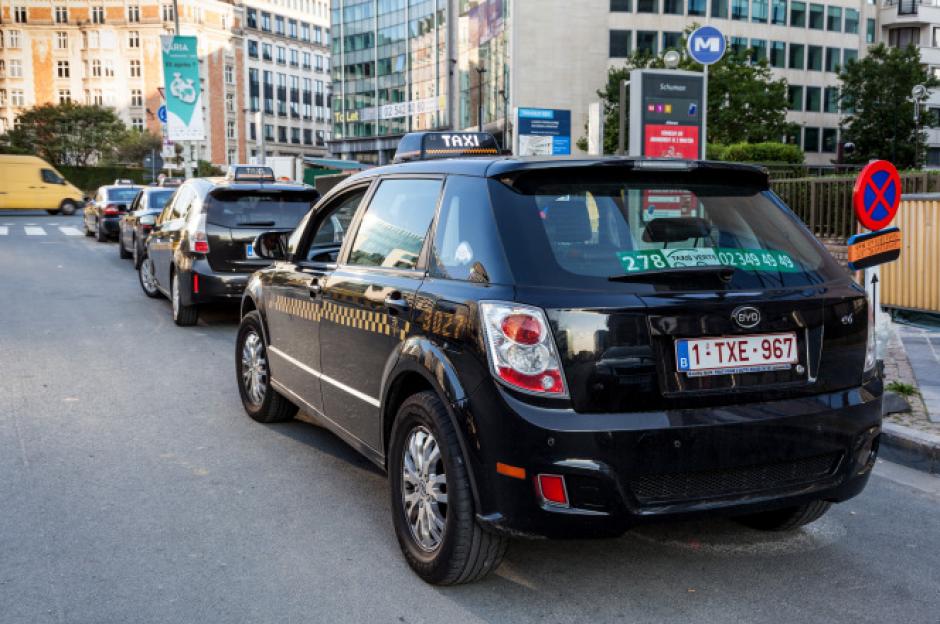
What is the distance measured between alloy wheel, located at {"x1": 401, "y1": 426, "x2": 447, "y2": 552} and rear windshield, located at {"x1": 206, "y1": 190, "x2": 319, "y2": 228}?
6.94 meters

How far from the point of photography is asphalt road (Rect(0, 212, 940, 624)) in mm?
3516

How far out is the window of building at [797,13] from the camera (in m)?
68.4

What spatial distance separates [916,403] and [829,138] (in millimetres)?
70152

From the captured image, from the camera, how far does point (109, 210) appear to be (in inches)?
989

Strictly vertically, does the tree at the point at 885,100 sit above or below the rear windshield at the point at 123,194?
above

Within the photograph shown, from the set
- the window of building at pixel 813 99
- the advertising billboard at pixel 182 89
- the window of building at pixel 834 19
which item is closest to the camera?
the advertising billboard at pixel 182 89

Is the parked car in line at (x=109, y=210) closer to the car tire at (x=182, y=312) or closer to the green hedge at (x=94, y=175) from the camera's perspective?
the car tire at (x=182, y=312)

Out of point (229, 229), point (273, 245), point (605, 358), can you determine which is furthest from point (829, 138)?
point (605, 358)

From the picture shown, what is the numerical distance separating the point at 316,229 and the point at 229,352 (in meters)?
4.05

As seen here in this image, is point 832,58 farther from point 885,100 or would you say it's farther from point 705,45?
point 705,45

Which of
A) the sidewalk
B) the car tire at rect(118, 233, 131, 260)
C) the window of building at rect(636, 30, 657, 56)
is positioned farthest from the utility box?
the window of building at rect(636, 30, 657, 56)

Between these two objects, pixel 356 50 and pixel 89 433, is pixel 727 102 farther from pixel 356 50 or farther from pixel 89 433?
pixel 89 433

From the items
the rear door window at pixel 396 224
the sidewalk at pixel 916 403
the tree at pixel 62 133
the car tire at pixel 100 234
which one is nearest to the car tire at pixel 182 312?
the rear door window at pixel 396 224

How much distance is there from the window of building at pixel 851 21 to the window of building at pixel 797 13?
4.45 m
